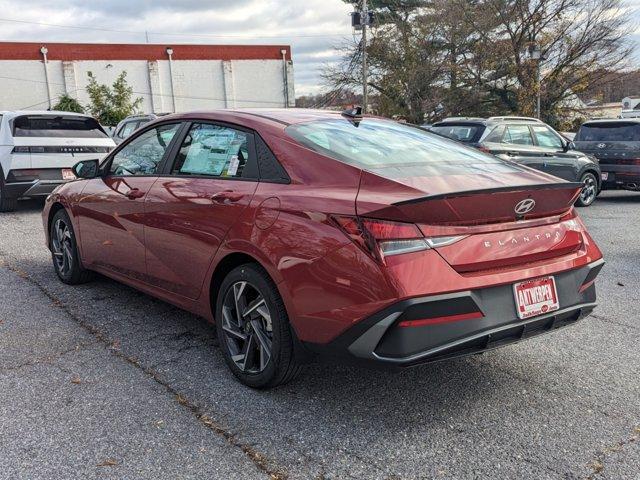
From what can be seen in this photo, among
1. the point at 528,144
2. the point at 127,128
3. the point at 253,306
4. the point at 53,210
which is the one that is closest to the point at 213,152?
the point at 253,306

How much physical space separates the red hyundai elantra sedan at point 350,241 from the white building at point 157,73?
3658 centimetres

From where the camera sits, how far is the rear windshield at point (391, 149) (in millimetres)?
3219

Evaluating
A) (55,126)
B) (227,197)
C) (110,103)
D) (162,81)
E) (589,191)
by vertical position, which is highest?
(162,81)

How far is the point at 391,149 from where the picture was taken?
11.6 feet

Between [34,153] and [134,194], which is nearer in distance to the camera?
[134,194]

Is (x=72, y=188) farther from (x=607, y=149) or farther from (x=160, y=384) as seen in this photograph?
(x=607, y=149)

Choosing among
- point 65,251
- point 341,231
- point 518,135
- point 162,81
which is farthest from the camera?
point 162,81

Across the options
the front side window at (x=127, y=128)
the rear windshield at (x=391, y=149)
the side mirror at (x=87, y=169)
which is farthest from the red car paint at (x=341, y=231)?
the front side window at (x=127, y=128)

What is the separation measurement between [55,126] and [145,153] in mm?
6111

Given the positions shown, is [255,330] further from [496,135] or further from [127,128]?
[127,128]

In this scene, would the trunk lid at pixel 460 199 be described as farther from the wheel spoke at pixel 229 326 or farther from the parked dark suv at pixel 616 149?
the parked dark suv at pixel 616 149

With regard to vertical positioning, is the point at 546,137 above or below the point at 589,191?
above

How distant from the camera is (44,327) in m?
4.41

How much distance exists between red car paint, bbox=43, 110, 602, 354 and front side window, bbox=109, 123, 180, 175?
46 cm
